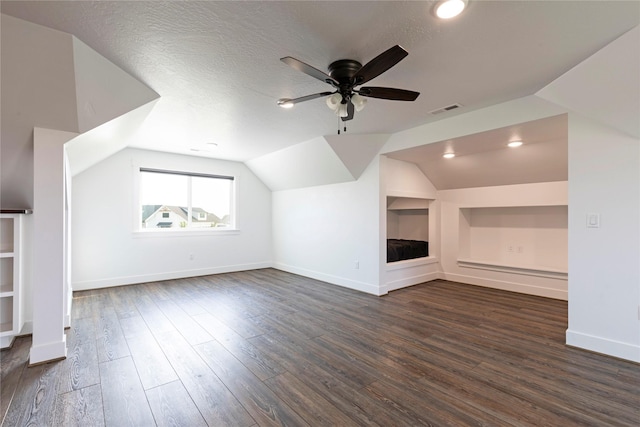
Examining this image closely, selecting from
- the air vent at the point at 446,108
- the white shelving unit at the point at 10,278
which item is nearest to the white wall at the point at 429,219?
the air vent at the point at 446,108

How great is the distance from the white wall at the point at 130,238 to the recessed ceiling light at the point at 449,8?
16.5 feet

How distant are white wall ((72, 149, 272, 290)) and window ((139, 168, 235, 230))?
19cm

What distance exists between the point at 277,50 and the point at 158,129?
2634 mm

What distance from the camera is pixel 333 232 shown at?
5.03 meters

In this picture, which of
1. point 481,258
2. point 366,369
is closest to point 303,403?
point 366,369

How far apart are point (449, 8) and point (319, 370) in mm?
2526

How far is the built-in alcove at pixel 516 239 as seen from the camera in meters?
4.34

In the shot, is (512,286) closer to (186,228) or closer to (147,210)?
(186,228)

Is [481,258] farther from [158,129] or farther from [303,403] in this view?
[158,129]

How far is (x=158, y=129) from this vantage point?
3.81 m

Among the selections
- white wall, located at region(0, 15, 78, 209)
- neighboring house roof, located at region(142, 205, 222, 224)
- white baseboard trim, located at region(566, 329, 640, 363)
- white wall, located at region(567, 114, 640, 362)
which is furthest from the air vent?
neighboring house roof, located at region(142, 205, 222, 224)

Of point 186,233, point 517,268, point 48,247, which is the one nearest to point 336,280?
point 517,268

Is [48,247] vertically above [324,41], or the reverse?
[324,41]

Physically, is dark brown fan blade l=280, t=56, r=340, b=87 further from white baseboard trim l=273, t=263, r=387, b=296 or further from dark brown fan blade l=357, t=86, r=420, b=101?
white baseboard trim l=273, t=263, r=387, b=296
